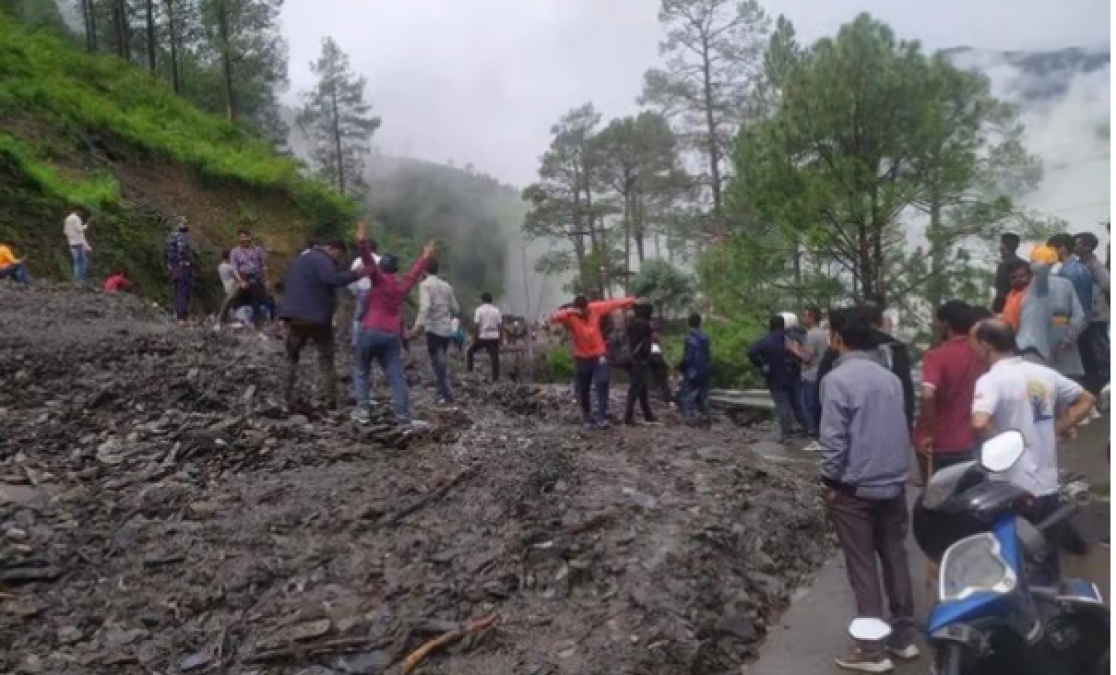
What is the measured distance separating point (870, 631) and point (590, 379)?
6.50 metres

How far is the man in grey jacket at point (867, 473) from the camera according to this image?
15.1ft

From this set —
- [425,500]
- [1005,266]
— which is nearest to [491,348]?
[1005,266]

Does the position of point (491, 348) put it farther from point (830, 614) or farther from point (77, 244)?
point (830, 614)

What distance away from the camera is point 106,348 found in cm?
1088

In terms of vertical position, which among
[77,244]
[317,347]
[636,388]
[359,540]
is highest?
[77,244]

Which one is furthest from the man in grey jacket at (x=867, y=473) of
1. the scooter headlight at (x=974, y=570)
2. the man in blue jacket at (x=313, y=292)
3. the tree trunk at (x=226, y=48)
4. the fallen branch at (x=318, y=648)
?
the tree trunk at (x=226, y=48)

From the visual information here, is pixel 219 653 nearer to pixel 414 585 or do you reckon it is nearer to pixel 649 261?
pixel 414 585

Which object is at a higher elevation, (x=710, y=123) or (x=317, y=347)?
(x=710, y=123)

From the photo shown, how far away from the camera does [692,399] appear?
1348cm

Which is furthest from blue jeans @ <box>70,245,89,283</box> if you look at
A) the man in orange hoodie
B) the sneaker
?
the sneaker

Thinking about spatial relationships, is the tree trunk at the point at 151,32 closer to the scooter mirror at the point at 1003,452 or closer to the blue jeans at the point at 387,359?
the blue jeans at the point at 387,359

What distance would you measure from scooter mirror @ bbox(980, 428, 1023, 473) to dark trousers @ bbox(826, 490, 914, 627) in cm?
116

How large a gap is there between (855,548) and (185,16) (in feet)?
135

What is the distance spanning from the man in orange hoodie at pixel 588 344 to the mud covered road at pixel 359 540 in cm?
125
